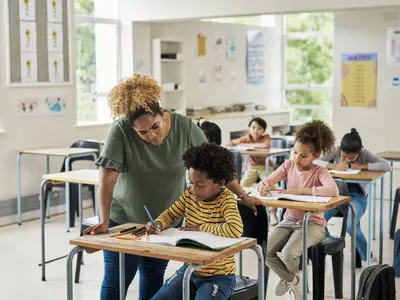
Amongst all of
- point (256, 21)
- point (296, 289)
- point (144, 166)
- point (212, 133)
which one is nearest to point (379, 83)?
point (256, 21)

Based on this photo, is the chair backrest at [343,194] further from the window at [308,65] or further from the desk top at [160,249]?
the window at [308,65]

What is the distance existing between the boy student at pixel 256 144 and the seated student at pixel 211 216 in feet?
11.7

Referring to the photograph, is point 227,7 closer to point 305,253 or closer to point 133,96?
point 305,253

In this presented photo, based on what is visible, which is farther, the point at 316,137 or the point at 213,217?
the point at 316,137

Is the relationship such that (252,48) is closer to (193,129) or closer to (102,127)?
(102,127)

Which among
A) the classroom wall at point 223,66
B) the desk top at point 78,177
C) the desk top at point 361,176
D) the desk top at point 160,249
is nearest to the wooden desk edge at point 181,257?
the desk top at point 160,249

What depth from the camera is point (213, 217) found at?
114 inches

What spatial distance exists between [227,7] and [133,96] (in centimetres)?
460

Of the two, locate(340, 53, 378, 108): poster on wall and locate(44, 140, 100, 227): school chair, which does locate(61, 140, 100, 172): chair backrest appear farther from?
locate(340, 53, 378, 108): poster on wall

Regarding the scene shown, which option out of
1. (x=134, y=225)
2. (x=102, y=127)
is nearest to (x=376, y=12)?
(x=102, y=127)

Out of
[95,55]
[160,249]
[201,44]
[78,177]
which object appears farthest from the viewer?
[201,44]

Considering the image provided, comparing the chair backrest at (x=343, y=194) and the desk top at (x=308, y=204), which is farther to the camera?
the chair backrest at (x=343, y=194)

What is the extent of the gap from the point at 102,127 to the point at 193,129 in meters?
4.83

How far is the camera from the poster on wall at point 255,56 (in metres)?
9.98
